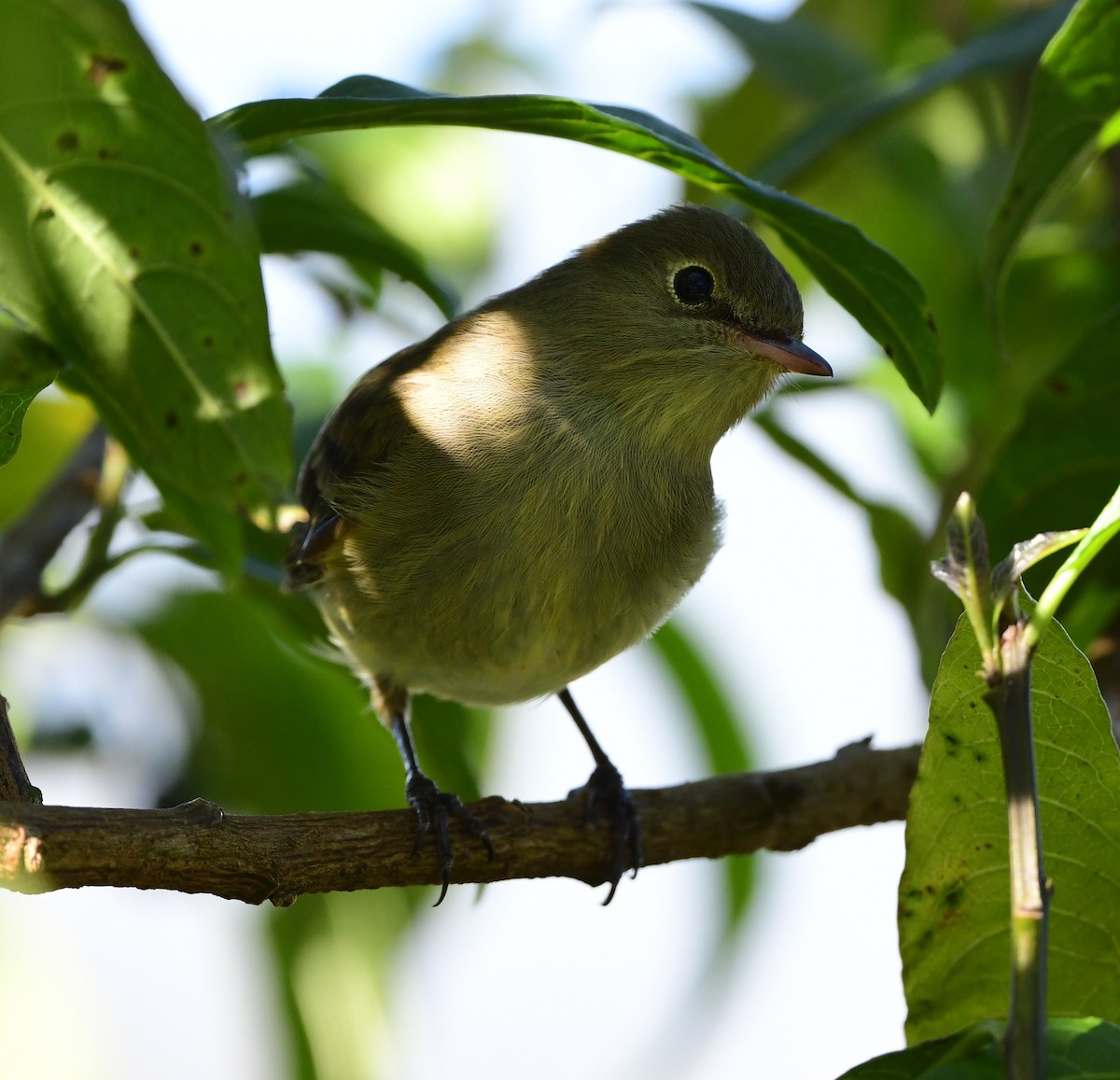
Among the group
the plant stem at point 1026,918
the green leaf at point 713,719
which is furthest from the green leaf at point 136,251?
the green leaf at point 713,719

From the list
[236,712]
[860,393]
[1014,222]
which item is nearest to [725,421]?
[860,393]

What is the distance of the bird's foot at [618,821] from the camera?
3.13m

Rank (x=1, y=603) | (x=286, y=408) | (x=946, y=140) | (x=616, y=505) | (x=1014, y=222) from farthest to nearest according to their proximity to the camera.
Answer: (x=946, y=140), (x=616, y=505), (x=1, y=603), (x=1014, y=222), (x=286, y=408)

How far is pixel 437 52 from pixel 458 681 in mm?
2148

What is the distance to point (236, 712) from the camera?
3857 millimetres

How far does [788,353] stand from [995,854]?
179cm

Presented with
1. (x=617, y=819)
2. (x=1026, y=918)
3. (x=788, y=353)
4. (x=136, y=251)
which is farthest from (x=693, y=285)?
(x=1026, y=918)

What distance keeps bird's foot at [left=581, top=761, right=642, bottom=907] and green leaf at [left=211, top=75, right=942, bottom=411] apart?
1271mm

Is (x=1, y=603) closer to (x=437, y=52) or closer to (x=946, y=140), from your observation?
(x=437, y=52)

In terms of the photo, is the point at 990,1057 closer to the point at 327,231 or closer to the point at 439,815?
the point at 439,815

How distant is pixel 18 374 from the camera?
2.24 m

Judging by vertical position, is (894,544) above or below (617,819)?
above

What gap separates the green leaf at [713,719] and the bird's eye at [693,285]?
0.93m

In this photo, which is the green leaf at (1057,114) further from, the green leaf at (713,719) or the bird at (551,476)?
the green leaf at (713,719)
